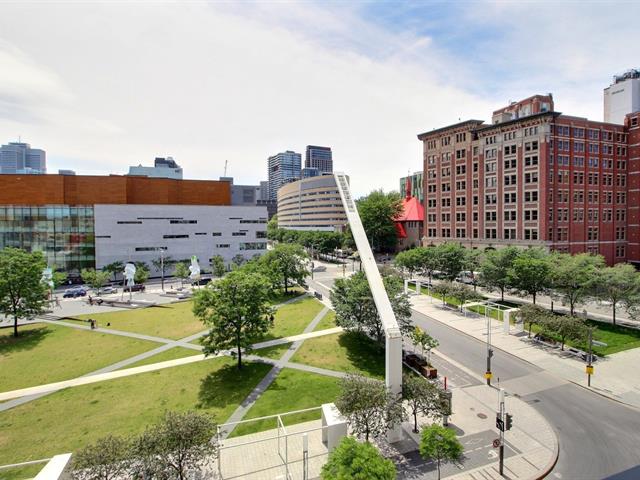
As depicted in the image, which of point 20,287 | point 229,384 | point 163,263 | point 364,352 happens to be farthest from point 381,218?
point 20,287

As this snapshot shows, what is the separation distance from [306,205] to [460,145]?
329ft

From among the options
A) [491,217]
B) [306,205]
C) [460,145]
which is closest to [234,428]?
[491,217]

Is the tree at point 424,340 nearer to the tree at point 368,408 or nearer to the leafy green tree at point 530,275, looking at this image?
the tree at point 368,408

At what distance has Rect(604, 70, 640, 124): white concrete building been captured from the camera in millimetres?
77938

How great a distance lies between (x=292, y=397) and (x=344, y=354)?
9448mm

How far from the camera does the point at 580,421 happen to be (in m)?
22.7

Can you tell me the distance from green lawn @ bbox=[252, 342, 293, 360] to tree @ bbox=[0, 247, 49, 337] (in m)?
29.4

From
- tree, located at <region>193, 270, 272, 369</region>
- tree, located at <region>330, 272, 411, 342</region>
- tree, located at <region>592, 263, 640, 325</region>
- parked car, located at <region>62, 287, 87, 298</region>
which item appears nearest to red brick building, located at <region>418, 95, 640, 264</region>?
tree, located at <region>592, 263, 640, 325</region>

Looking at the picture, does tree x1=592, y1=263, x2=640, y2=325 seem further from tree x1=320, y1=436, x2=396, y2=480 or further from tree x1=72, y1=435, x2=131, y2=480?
tree x1=72, y1=435, x2=131, y2=480

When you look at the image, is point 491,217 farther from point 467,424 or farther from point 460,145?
point 467,424

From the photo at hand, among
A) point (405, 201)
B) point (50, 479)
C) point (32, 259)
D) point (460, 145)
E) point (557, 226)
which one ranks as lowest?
point (50, 479)

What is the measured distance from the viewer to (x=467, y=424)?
74.3ft

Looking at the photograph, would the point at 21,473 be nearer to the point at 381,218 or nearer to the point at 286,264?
the point at 286,264

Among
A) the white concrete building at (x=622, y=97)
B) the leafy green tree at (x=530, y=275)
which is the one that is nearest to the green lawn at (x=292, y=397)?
the leafy green tree at (x=530, y=275)
